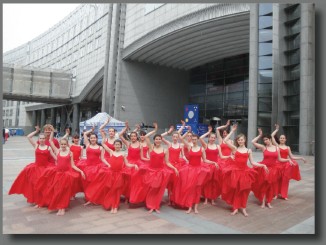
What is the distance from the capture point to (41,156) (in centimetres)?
648

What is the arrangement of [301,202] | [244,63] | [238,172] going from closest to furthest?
[238,172], [301,202], [244,63]

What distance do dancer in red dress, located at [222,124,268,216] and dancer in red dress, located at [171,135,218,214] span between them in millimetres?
490

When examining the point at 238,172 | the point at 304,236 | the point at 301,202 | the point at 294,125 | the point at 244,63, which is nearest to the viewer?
the point at 304,236

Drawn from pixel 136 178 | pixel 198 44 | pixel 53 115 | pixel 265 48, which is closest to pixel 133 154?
pixel 136 178

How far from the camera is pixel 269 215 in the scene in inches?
247

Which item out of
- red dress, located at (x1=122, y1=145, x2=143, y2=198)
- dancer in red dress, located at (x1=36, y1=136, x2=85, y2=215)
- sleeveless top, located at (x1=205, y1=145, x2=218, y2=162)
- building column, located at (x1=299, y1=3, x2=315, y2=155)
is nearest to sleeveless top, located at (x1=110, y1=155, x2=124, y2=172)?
red dress, located at (x1=122, y1=145, x2=143, y2=198)

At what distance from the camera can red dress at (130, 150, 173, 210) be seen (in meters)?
6.18

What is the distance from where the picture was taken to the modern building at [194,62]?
1978 cm

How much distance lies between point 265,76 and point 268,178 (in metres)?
15.3

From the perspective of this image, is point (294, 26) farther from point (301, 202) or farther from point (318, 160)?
point (318, 160)

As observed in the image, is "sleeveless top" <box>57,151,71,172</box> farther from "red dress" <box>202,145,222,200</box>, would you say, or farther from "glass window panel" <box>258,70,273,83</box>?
"glass window panel" <box>258,70,273,83</box>

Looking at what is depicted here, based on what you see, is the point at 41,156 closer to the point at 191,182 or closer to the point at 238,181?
the point at 191,182

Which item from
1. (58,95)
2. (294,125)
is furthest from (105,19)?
(294,125)

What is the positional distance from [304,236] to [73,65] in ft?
146
